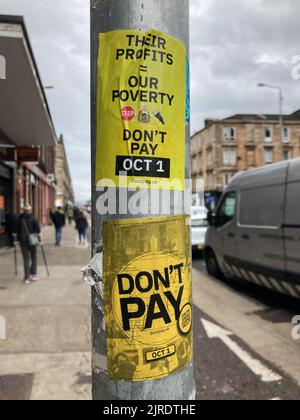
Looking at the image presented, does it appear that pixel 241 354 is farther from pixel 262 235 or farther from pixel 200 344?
pixel 262 235

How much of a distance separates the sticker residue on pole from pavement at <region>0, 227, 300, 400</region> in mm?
2510

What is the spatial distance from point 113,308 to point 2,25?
6.15 m

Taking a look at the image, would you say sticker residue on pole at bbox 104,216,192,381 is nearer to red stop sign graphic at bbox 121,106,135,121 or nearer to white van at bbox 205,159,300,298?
red stop sign graphic at bbox 121,106,135,121

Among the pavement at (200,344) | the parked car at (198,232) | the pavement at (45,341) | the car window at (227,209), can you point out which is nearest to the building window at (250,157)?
the parked car at (198,232)

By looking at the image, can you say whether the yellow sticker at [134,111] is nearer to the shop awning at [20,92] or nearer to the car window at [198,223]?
the shop awning at [20,92]

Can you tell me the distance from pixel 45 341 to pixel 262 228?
4247mm

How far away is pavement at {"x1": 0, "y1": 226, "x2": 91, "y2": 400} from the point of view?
3.65m

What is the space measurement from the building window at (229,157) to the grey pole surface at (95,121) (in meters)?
37.4

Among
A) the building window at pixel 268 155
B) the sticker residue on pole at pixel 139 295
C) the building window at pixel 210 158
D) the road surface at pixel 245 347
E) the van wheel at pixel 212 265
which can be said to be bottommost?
the road surface at pixel 245 347

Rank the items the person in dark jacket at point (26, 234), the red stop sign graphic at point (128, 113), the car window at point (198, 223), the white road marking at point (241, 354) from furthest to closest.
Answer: the car window at point (198, 223) → the person in dark jacket at point (26, 234) → the white road marking at point (241, 354) → the red stop sign graphic at point (128, 113)

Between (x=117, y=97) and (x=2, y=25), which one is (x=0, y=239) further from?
(x=117, y=97)

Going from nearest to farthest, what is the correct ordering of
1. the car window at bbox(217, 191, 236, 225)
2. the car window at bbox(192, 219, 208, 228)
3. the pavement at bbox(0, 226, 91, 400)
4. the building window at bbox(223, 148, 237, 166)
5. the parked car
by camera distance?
the pavement at bbox(0, 226, 91, 400)
the car window at bbox(217, 191, 236, 225)
the parked car
the car window at bbox(192, 219, 208, 228)
the building window at bbox(223, 148, 237, 166)

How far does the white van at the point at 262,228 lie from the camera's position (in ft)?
20.5

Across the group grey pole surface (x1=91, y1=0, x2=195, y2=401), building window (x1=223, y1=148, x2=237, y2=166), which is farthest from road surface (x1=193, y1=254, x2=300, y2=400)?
building window (x1=223, y1=148, x2=237, y2=166)
